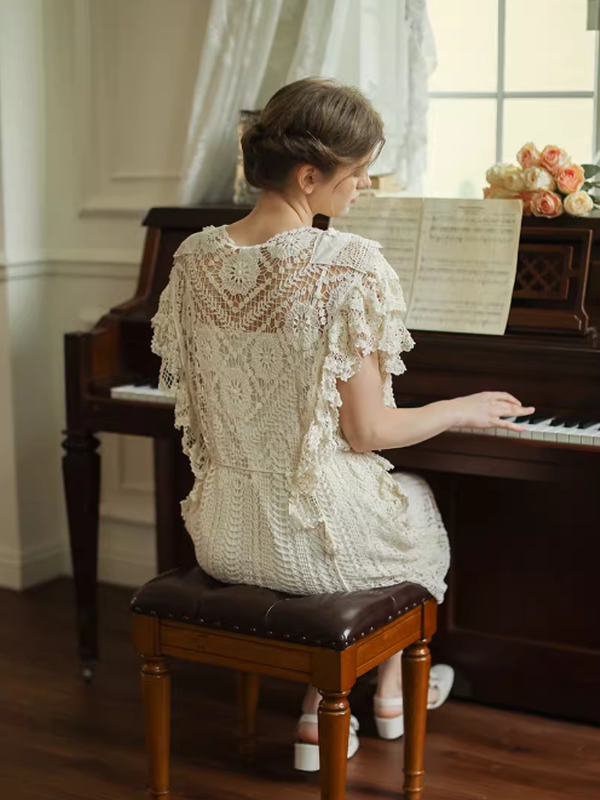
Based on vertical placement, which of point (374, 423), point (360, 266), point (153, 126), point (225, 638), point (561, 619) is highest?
point (153, 126)

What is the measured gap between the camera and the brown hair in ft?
6.86

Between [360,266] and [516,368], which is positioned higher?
[360,266]

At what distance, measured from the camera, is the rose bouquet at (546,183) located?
2.66 metres

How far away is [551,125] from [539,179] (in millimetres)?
773

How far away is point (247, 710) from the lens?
2750 mm

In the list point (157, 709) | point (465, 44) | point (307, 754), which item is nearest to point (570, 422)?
point (307, 754)

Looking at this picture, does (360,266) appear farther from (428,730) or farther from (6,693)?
(6,693)

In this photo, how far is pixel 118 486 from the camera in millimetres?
3924

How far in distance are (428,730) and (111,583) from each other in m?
1.46

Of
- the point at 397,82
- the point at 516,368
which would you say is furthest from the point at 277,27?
the point at 516,368

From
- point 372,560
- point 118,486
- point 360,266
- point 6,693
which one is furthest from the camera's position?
point 118,486

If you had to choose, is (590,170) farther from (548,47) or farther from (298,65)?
(298,65)

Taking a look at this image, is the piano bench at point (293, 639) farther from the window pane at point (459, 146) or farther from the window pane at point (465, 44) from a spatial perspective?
the window pane at point (465, 44)

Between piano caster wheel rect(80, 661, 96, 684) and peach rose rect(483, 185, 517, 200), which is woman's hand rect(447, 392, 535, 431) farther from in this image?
piano caster wheel rect(80, 661, 96, 684)
